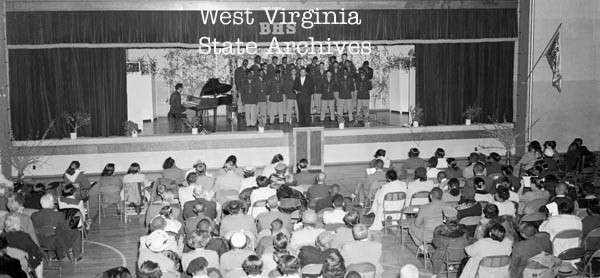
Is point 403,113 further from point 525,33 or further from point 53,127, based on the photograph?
point 53,127

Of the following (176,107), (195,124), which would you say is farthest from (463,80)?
(176,107)

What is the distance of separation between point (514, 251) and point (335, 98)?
42.9 ft

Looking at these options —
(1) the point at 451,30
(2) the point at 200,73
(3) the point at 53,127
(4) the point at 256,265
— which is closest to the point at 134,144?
(3) the point at 53,127

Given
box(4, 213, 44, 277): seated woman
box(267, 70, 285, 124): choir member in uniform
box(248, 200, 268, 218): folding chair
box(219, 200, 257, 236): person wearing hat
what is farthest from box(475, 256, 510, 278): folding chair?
box(267, 70, 285, 124): choir member in uniform

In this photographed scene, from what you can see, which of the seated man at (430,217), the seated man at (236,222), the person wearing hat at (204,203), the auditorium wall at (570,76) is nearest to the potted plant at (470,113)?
the auditorium wall at (570,76)

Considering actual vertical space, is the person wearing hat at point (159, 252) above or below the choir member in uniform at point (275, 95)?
below

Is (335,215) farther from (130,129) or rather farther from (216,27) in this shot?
(130,129)

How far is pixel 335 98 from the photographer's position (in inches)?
832

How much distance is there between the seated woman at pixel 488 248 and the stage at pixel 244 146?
859cm

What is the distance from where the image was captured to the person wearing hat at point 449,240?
9.22m

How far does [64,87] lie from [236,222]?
9.50 meters

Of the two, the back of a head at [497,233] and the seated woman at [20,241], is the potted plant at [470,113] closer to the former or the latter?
the back of a head at [497,233]

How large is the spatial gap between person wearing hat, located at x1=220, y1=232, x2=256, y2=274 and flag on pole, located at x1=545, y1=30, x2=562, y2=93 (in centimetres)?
1182

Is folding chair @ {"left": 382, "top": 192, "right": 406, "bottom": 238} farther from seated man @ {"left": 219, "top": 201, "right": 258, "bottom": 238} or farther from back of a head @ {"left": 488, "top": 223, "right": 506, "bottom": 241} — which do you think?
back of a head @ {"left": 488, "top": 223, "right": 506, "bottom": 241}
